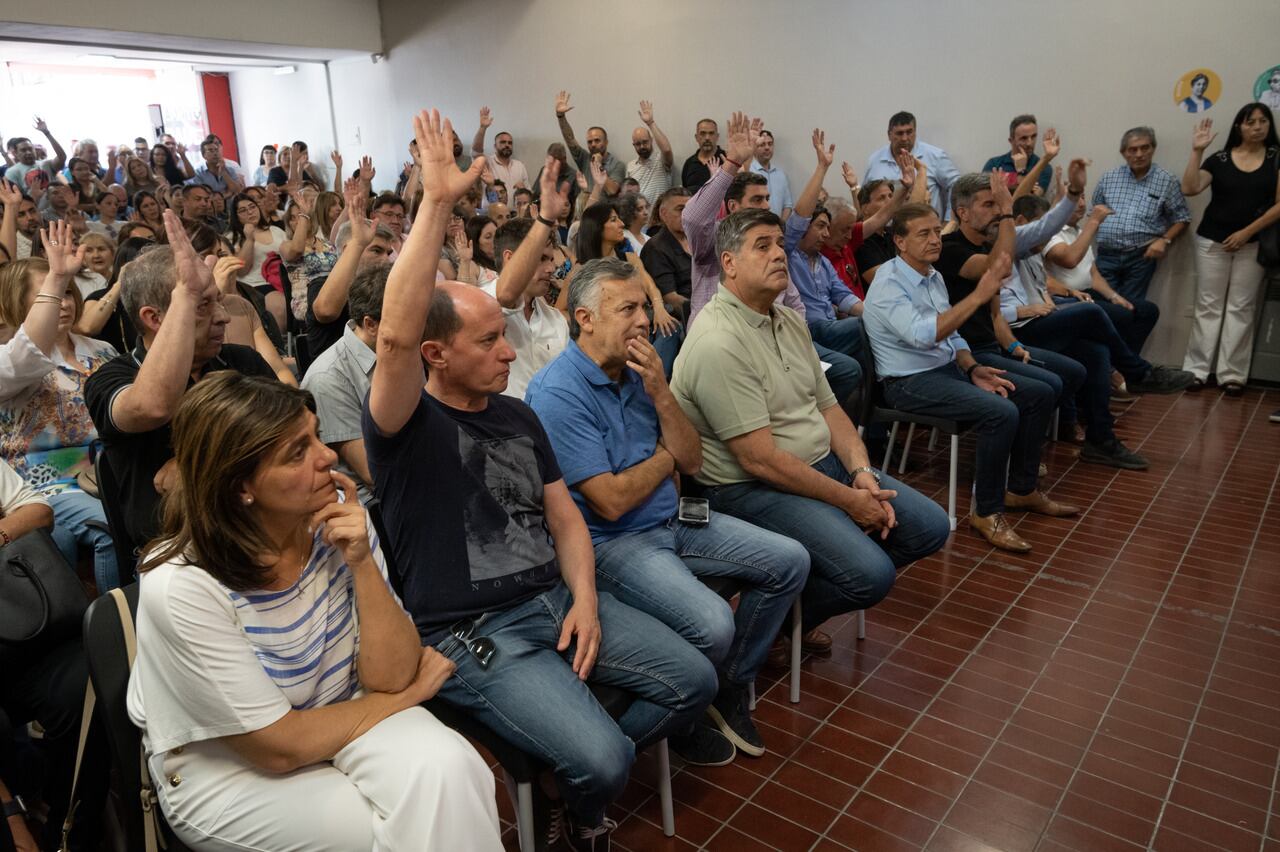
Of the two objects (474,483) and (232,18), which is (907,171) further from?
(232,18)

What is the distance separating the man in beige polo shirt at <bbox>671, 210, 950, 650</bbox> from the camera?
2.71 m

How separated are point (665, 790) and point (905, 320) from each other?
7.82 feet

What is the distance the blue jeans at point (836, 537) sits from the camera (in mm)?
2670

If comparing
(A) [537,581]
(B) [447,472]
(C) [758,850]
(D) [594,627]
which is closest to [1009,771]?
(C) [758,850]

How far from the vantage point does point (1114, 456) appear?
15.4ft

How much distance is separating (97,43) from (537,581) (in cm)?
1047

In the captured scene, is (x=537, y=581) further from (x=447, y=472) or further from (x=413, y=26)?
(x=413, y=26)

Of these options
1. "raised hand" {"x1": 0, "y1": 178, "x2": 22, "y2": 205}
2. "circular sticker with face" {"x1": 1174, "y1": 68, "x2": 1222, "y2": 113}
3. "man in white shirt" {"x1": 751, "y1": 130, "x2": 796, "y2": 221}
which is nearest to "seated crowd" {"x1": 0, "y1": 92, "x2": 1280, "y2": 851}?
"raised hand" {"x1": 0, "y1": 178, "x2": 22, "y2": 205}

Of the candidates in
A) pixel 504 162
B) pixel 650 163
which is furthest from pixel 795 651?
pixel 504 162

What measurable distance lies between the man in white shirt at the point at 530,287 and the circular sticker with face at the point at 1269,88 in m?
5.19

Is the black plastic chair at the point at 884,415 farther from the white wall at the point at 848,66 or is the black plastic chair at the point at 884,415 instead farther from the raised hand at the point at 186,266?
the white wall at the point at 848,66

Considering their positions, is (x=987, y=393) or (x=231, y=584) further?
(x=987, y=393)

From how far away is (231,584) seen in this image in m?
1.51

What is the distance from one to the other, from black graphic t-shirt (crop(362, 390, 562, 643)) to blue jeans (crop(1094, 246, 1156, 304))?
5774 mm
